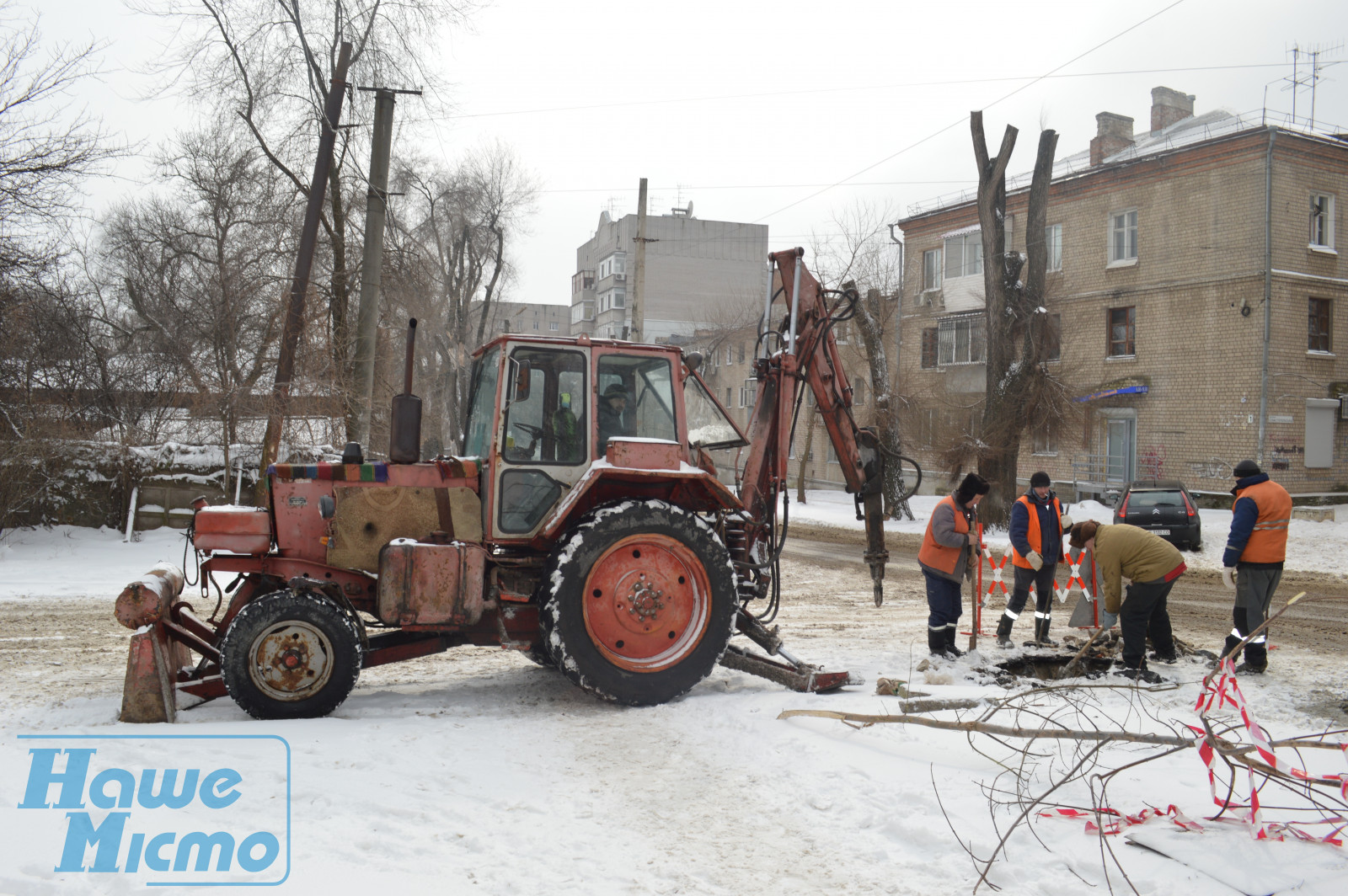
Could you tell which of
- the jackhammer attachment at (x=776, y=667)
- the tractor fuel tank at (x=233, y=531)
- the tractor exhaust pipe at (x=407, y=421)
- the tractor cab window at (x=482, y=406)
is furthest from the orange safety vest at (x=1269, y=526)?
the tractor fuel tank at (x=233, y=531)

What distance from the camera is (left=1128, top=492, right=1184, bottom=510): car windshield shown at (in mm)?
17484

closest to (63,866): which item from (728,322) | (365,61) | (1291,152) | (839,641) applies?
(839,641)

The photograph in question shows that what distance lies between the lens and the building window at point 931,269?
34.8 meters

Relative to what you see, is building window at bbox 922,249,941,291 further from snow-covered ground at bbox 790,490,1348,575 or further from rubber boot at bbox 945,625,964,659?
rubber boot at bbox 945,625,964,659

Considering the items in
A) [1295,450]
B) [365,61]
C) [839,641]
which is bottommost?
[839,641]

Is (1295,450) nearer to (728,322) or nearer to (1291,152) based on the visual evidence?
(1291,152)

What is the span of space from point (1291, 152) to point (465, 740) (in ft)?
92.7

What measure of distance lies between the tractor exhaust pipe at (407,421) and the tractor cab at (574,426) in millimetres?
548

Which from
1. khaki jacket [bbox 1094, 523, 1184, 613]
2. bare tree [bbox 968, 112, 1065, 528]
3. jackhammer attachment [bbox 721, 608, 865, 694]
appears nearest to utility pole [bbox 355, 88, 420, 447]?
jackhammer attachment [bbox 721, 608, 865, 694]

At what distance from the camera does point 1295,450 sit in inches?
969

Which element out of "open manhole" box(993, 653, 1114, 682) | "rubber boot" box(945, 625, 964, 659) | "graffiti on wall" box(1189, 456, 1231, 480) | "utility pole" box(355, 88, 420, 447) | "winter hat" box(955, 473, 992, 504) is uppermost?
"utility pole" box(355, 88, 420, 447)

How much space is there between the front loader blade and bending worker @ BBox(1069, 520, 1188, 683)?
8.00ft

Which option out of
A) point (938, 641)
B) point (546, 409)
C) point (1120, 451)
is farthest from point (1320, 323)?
point (546, 409)

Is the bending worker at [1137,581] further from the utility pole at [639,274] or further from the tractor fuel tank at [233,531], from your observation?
the utility pole at [639,274]
